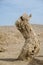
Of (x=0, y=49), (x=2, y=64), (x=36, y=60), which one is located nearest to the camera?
(x=2, y=64)

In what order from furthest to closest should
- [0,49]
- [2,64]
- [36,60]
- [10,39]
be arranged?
[10,39], [0,49], [36,60], [2,64]

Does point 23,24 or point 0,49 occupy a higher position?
point 23,24

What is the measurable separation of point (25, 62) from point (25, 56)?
0.56 m

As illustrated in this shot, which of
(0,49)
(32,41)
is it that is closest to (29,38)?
(32,41)

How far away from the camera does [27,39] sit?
41.9 ft

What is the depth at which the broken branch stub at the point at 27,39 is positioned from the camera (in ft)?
40.8

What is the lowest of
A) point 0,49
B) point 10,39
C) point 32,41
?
point 10,39

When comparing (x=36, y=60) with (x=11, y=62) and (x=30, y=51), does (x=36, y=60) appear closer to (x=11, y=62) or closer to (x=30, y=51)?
(x=30, y=51)

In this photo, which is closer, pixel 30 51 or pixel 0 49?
pixel 30 51

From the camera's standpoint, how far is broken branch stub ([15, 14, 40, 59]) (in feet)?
40.8

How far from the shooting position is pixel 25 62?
12016mm

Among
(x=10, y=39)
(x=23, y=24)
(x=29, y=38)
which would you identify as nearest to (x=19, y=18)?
(x=23, y=24)

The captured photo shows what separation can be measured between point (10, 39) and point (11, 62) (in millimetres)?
16681

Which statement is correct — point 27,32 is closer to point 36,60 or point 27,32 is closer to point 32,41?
point 32,41
